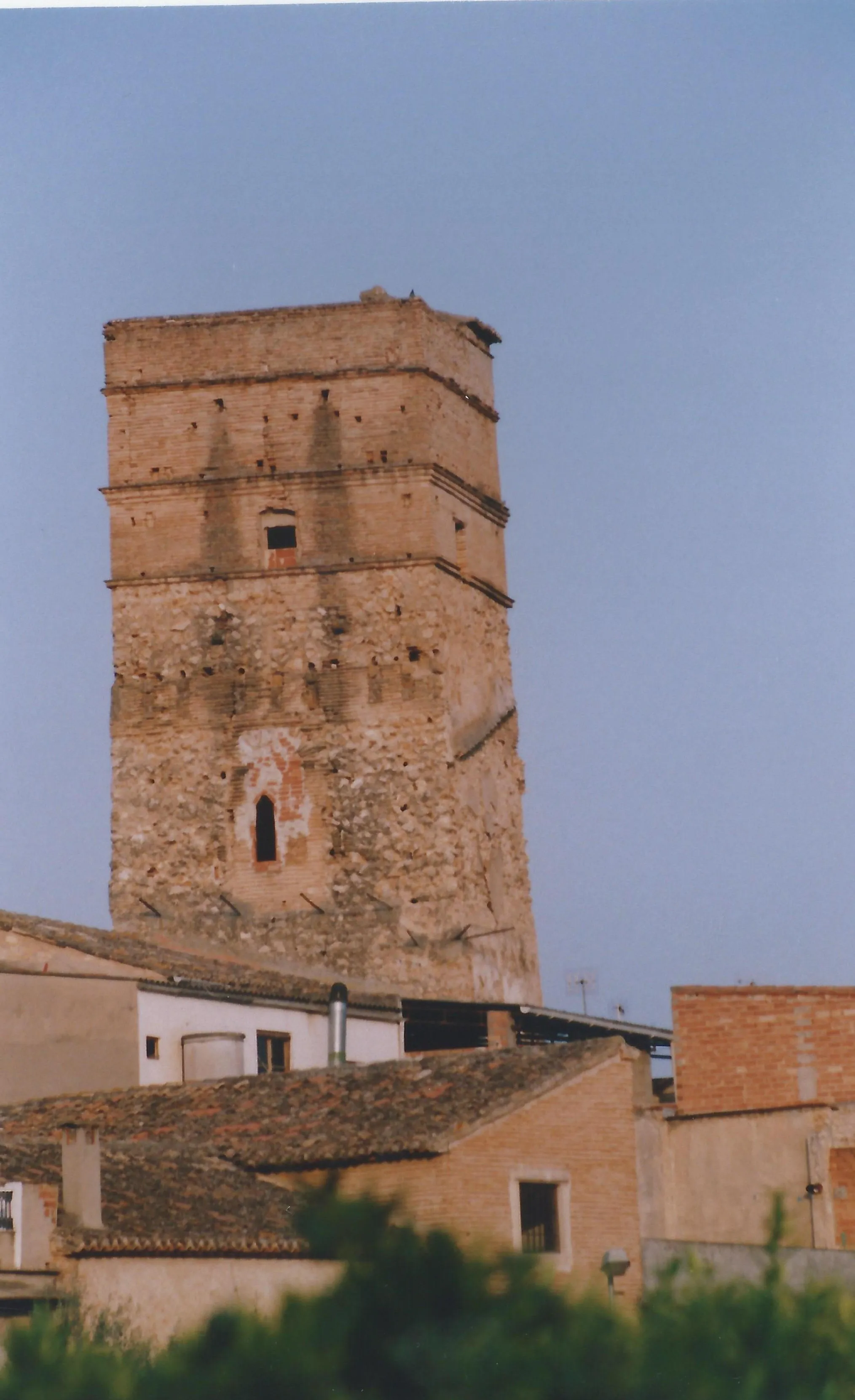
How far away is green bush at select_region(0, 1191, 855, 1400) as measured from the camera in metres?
7.63

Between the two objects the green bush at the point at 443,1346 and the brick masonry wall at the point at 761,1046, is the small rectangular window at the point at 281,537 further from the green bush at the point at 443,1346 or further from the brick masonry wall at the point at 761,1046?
the green bush at the point at 443,1346

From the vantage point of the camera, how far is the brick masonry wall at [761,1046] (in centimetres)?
1980

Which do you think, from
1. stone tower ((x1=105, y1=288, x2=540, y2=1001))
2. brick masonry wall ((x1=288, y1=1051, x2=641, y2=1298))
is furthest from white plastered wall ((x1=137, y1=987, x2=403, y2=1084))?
stone tower ((x1=105, y1=288, x2=540, y2=1001))

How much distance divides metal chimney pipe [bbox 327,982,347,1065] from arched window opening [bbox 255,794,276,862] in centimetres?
757

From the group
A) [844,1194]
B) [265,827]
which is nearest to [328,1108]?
[844,1194]

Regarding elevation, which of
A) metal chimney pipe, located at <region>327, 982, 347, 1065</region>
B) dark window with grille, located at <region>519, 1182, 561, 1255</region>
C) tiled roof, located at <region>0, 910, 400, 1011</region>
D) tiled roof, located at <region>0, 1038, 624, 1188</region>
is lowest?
dark window with grille, located at <region>519, 1182, 561, 1255</region>

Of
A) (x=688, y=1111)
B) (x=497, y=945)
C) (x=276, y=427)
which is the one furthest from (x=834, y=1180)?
(x=276, y=427)

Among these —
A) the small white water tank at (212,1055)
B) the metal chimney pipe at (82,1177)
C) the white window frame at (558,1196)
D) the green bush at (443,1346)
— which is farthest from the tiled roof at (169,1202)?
the green bush at (443,1346)

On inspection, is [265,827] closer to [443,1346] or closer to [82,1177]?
[82,1177]

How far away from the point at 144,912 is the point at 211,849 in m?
1.22

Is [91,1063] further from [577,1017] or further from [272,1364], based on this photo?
[272,1364]

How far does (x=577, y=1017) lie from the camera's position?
28.6 m

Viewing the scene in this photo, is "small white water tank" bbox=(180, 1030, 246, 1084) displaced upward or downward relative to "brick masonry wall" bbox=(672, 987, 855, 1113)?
upward

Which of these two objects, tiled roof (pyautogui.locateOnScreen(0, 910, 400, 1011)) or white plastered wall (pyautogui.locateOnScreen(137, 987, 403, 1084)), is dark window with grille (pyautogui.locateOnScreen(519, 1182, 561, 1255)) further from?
tiled roof (pyautogui.locateOnScreen(0, 910, 400, 1011))
